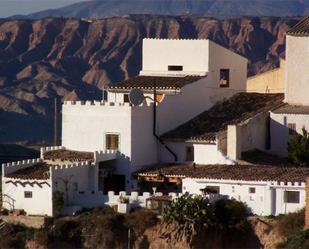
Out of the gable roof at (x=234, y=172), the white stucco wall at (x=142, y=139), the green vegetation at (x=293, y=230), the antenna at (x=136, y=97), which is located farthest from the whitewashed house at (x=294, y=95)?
the green vegetation at (x=293, y=230)

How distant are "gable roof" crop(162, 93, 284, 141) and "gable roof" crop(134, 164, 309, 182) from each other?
5.09ft

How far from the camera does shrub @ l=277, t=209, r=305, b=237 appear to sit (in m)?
44.2

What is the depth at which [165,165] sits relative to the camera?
166 ft

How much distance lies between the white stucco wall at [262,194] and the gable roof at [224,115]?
12.1 feet

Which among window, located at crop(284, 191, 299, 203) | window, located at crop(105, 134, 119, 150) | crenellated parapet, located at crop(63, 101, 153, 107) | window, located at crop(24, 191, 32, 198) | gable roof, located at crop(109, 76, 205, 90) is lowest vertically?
window, located at crop(24, 191, 32, 198)

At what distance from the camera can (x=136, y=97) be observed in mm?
50562

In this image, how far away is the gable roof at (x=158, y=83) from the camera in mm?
52625

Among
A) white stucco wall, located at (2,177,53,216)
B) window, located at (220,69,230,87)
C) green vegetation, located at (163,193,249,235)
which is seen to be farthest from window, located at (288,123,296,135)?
white stucco wall, located at (2,177,53,216)

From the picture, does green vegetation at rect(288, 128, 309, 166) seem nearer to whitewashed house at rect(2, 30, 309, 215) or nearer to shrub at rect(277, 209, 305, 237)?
whitewashed house at rect(2, 30, 309, 215)

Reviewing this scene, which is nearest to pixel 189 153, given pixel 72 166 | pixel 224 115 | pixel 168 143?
pixel 168 143

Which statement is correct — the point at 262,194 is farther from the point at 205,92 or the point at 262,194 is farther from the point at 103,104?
the point at 205,92

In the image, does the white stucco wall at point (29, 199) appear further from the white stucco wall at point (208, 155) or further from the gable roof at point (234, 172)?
the white stucco wall at point (208, 155)

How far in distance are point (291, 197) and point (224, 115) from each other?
8090 mm

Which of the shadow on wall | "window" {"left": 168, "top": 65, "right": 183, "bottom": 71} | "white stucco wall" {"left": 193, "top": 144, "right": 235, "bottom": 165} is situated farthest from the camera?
"window" {"left": 168, "top": 65, "right": 183, "bottom": 71}
